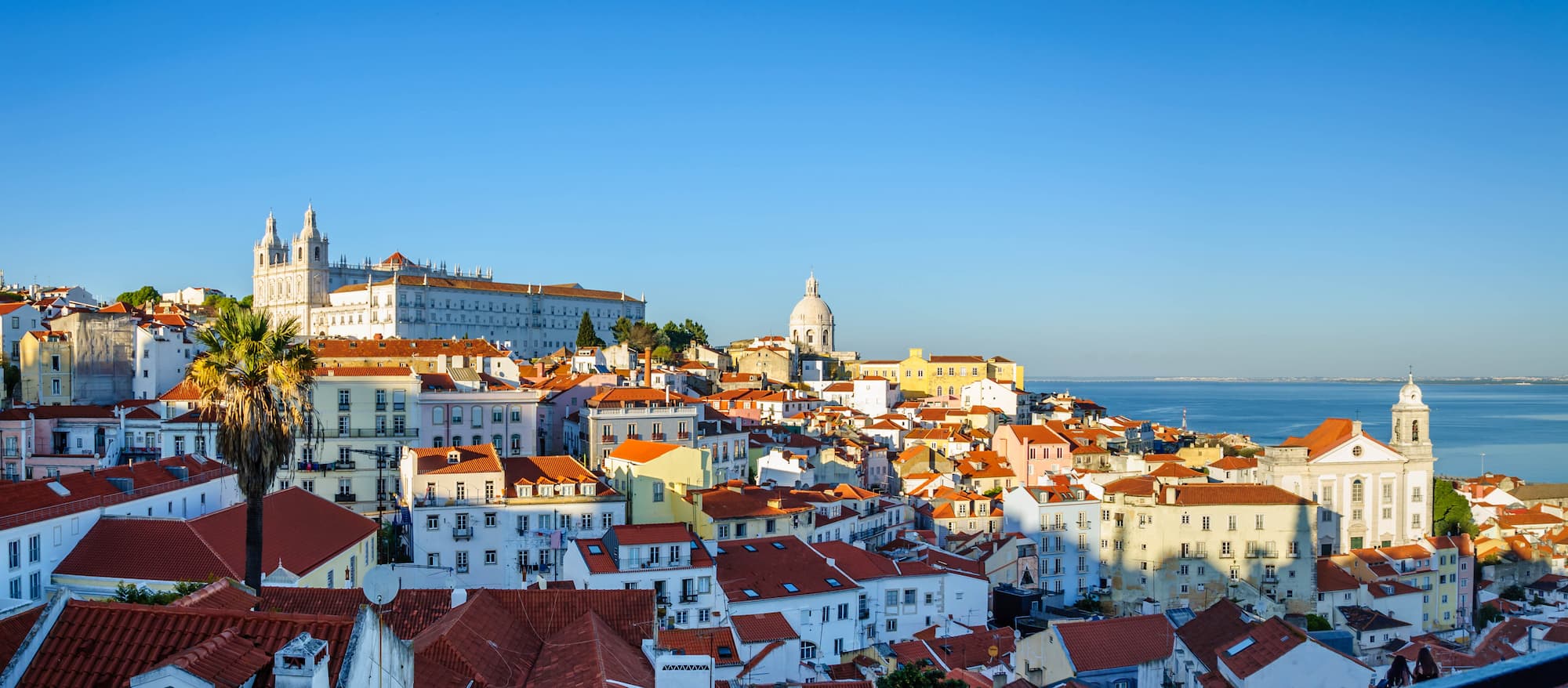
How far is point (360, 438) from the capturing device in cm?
4066

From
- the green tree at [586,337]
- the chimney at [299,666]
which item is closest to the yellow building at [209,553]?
the chimney at [299,666]

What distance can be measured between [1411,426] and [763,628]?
3834 centimetres

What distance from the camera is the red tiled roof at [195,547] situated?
2114 cm

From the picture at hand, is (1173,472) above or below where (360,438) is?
below

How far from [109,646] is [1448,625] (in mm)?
46880

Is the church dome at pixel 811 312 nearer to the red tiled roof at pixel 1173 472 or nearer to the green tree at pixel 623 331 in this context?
the green tree at pixel 623 331

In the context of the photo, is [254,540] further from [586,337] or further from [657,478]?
[586,337]

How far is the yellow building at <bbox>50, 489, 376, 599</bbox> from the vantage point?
68.7ft

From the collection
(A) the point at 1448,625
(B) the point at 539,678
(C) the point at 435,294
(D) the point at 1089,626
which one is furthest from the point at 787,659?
(C) the point at 435,294

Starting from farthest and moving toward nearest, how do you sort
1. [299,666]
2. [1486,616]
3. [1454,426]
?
[1454,426] < [1486,616] < [299,666]

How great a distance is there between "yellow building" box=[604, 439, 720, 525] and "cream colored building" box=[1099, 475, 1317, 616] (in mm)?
16556

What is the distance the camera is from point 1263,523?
42469 millimetres

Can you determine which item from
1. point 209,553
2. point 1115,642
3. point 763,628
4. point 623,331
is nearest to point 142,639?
point 209,553

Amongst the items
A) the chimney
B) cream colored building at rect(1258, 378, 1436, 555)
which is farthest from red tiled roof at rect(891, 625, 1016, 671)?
cream colored building at rect(1258, 378, 1436, 555)
